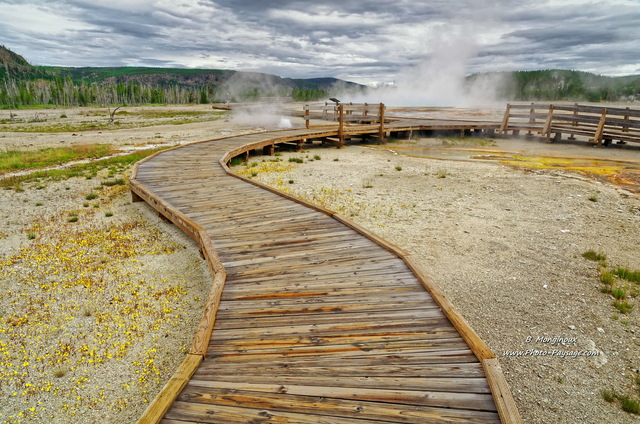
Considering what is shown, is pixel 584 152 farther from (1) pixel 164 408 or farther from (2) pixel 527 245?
(1) pixel 164 408

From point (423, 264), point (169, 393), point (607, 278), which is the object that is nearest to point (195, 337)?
point (169, 393)

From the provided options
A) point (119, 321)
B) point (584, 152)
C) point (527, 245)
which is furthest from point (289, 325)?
point (584, 152)

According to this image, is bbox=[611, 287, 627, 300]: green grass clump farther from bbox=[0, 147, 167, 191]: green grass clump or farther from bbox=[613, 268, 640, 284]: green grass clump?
bbox=[0, 147, 167, 191]: green grass clump

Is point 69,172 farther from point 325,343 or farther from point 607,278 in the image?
point 607,278

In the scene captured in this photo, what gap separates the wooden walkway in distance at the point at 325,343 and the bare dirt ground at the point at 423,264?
124cm

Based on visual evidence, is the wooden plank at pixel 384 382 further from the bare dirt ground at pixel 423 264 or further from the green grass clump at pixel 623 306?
the green grass clump at pixel 623 306

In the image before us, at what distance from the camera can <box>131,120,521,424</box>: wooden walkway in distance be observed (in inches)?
107

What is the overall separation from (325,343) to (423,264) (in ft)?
13.1

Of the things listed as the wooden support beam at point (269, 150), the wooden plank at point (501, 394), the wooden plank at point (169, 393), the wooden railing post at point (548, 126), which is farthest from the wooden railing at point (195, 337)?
the wooden railing post at point (548, 126)

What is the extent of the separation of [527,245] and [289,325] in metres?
6.26

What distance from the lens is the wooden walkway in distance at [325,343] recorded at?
2.73 m

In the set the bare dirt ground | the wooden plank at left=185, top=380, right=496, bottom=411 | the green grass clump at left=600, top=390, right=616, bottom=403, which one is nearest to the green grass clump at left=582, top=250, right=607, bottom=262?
the bare dirt ground

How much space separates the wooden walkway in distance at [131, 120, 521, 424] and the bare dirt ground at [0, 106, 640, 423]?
4.08 ft

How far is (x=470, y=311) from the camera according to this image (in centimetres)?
557
